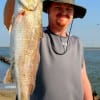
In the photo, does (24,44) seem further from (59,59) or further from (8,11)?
(59,59)

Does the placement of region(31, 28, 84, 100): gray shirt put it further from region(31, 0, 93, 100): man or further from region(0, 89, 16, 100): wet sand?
region(0, 89, 16, 100): wet sand

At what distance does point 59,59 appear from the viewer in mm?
4988

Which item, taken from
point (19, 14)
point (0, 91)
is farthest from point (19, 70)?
point (0, 91)

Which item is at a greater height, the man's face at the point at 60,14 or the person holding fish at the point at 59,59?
the man's face at the point at 60,14

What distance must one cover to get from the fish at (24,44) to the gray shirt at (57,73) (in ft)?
2.47

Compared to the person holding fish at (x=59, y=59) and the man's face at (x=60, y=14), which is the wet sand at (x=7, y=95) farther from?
the man's face at (x=60, y=14)

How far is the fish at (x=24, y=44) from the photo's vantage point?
3.93m

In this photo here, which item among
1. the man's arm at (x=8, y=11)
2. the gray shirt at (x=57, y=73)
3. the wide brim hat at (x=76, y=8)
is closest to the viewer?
the man's arm at (x=8, y=11)

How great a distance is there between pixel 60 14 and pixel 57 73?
2.37ft

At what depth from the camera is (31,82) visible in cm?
420

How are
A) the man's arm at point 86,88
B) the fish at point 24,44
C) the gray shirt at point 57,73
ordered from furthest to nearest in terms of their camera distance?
the man's arm at point 86,88
the gray shirt at point 57,73
the fish at point 24,44

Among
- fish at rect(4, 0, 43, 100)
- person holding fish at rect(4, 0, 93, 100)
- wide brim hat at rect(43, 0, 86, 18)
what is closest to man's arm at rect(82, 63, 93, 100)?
person holding fish at rect(4, 0, 93, 100)

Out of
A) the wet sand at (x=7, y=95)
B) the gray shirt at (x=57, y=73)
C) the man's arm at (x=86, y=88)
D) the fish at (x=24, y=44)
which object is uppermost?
the fish at (x=24, y=44)

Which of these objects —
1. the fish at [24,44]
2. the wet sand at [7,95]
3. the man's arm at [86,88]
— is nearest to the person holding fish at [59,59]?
the man's arm at [86,88]
